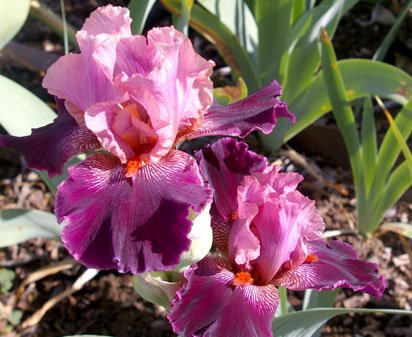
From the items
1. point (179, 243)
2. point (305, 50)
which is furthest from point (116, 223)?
point (305, 50)

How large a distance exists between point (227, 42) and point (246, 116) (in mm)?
1073

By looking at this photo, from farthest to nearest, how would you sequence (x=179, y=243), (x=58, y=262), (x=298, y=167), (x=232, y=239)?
(x=298, y=167), (x=58, y=262), (x=232, y=239), (x=179, y=243)

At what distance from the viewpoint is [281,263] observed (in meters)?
0.76

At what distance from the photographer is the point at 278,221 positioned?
0.73 meters

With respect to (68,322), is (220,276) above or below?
above

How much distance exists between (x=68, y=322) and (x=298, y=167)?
0.82 meters

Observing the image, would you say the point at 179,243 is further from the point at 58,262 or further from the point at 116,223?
the point at 58,262

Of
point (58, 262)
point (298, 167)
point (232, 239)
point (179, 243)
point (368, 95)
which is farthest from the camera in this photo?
point (298, 167)

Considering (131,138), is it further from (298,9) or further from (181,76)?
(298,9)

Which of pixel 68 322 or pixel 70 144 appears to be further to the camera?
pixel 68 322

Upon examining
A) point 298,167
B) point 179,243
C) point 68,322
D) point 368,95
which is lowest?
point 68,322

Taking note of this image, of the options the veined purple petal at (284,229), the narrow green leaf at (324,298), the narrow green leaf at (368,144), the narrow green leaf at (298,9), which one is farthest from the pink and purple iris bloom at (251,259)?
the narrow green leaf at (298,9)

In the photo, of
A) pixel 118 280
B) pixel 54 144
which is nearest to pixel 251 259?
pixel 54 144

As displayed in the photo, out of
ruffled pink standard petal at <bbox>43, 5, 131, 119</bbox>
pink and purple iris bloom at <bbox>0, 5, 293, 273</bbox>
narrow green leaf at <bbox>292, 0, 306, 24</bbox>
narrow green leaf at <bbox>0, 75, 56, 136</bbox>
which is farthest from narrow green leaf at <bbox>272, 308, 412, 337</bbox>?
narrow green leaf at <bbox>292, 0, 306, 24</bbox>
